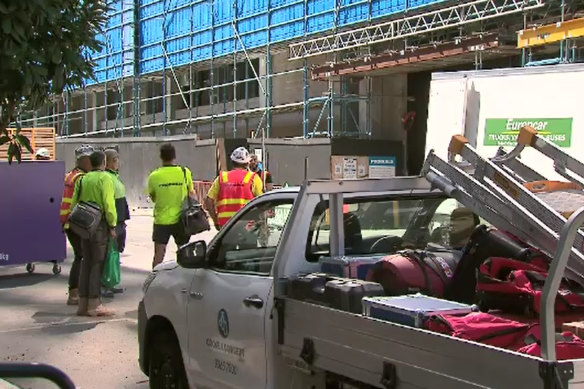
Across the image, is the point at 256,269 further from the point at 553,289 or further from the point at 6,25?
the point at 553,289

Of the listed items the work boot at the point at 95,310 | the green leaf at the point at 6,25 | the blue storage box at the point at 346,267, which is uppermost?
the green leaf at the point at 6,25

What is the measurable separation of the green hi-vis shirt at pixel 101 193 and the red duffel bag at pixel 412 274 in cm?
457

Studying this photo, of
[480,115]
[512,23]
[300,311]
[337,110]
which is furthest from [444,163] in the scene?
[337,110]

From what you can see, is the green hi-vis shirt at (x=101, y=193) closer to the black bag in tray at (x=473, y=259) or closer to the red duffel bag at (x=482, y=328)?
the black bag in tray at (x=473, y=259)

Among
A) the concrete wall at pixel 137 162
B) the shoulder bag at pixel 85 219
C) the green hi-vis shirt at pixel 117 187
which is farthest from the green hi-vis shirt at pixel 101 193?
the concrete wall at pixel 137 162

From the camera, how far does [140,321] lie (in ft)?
17.5

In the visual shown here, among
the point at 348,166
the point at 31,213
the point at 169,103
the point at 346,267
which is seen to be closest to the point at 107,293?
the point at 31,213

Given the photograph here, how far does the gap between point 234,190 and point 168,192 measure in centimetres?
91

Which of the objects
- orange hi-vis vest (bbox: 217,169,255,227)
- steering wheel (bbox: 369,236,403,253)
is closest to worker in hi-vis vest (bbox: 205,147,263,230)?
orange hi-vis vest (bbox: 217,169,255,227)

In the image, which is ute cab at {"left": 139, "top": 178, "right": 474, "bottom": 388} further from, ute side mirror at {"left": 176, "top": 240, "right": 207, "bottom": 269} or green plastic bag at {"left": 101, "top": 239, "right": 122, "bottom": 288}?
green plastic bag at {"left": 101, "top": 239, "right": 122, "bottom": 288}

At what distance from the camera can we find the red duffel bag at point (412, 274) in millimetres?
3902

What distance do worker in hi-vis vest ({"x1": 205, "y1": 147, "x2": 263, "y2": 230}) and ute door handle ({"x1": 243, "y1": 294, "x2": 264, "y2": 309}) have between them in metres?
3.81

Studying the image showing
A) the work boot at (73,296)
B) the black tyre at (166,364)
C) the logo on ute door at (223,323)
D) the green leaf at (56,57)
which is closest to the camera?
the green leaf at (56,57)

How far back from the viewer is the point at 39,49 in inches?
143
